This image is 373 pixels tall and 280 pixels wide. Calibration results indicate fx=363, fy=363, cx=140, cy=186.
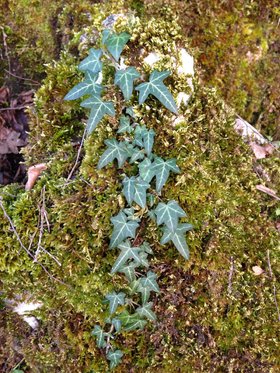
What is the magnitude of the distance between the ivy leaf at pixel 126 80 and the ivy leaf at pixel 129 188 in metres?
0.55

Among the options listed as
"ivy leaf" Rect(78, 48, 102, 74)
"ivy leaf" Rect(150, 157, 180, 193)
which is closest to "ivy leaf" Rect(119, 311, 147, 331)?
"ivy leaf" Rect(150, 157, 180, 193)

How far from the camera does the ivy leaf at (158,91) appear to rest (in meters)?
2.47

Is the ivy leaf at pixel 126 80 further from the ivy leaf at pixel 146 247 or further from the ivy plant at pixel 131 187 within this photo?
the ivy leaf at pixel 146 247

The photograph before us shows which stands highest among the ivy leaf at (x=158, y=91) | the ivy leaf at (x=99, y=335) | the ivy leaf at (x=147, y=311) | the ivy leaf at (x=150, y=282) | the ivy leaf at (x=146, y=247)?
the ivy leaf at (x=158, y=91)

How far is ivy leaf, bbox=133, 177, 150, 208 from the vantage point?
7.98 ft

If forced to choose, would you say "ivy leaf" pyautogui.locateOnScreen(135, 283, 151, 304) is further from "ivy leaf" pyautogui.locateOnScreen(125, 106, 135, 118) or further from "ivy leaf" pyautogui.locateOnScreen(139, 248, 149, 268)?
"ivy leaf" pyautogui.locateOnScreen(125, 106, 135, 118)

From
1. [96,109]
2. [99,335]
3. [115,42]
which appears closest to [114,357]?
[99,335]

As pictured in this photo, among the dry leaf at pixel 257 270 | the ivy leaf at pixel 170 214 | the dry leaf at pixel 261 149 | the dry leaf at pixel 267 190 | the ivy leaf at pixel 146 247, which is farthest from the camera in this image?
the dry leaf at pixel 261 149

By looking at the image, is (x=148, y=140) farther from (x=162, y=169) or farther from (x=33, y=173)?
(x=33, y=173)

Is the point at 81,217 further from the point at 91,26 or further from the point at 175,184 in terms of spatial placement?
the point at 91,26

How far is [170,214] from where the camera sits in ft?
7.94

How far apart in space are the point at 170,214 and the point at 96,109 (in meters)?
0.86

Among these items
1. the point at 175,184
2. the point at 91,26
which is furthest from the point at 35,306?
the point at 91,26

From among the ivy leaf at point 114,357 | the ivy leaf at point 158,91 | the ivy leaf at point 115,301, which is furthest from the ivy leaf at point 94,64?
the ivy leaf at point 114,357
